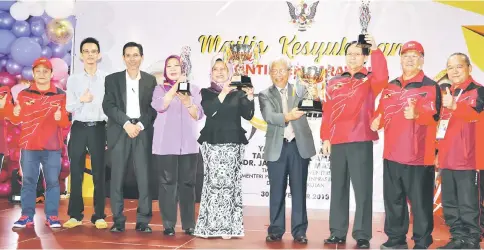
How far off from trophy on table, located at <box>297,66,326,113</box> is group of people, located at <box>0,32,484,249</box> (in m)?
0.12

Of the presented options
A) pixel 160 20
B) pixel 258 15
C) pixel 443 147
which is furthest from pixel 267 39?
pixel 443 147

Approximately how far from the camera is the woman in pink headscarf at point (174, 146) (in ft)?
16.4

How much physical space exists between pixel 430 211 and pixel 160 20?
4.39 metres

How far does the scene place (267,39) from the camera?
734 centimetres

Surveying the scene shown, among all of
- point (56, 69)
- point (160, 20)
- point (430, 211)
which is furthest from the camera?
point (160, 20)

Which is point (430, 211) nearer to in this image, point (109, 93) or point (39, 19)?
point (109, 93)

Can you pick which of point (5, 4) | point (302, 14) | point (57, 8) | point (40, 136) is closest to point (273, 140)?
point (40, 136)

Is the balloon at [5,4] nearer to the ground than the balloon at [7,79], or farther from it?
farther from it

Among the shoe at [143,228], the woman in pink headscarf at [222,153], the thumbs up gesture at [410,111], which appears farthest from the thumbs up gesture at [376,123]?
the shoe at [143,228]

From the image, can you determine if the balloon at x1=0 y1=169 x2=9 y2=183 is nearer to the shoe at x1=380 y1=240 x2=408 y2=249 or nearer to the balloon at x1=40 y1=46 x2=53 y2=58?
the balloon at x1=40 y1=46 x2=53 y2=58

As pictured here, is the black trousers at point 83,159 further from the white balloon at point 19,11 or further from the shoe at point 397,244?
the shoe at point 397,244

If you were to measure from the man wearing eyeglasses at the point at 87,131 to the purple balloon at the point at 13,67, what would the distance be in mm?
1802

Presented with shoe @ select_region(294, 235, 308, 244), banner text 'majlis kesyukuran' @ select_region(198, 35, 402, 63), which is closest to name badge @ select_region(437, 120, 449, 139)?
shoe @ select_region(294, 235, 308, 244)

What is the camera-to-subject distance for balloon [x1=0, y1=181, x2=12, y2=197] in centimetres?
734
